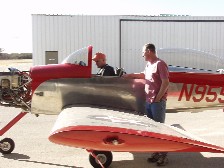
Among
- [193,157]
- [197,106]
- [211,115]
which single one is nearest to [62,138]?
[193,157]

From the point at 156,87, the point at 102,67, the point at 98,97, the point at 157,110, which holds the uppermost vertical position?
the point at 102,67

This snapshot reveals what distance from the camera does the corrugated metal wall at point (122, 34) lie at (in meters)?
19.9

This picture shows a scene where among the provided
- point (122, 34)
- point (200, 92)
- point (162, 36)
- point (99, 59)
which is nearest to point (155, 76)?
point (99, 59)

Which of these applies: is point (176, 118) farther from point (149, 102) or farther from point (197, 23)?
point (197, 23)

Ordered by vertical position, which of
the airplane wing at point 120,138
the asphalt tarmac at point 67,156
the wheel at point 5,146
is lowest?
the asphalt tarmac at point 67,156

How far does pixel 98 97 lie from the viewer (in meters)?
5.71

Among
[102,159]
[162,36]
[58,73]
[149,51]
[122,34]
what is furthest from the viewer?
[162,36]

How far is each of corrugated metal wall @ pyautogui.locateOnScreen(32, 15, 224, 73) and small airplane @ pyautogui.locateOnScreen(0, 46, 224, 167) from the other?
1373 cm

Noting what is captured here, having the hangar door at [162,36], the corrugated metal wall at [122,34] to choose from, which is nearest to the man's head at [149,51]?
the corrugated metal wall at [122,34]

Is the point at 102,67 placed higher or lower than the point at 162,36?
lower

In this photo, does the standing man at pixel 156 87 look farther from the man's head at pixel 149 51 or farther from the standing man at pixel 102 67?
the standing man at pixel 102 67

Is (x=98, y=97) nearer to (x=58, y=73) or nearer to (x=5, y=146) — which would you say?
(x=58, y=73)

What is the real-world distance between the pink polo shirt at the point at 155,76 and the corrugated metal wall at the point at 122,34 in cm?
1463

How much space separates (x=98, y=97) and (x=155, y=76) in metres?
1.06
